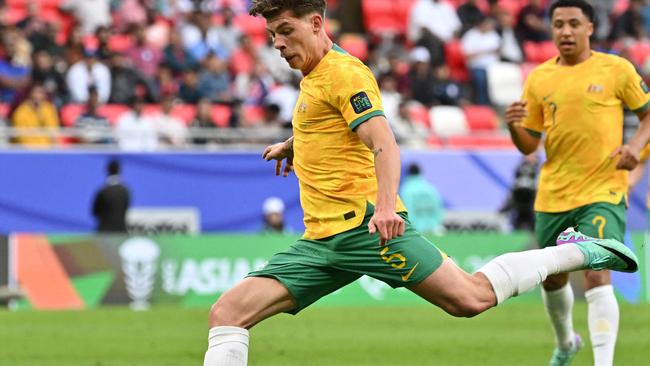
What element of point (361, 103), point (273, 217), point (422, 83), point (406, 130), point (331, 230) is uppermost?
point (361, 103)

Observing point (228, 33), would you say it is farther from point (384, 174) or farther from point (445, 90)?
point (384, 174)

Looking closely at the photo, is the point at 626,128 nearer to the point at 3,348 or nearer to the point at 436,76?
the point at 436,76

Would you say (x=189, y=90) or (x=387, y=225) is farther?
(x=189, y=90)

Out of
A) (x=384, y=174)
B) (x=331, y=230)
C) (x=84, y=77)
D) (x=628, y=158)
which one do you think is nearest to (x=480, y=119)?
(x=84, y=77)

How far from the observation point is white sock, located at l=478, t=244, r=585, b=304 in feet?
25.0

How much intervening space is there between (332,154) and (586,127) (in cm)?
302

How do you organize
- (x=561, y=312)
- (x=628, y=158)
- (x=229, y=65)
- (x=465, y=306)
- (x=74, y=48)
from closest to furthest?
(x=465, y=306)
(x=628, y=158)
(x=561, y=312)
(x=74, y=48)
(x=229, y=65)

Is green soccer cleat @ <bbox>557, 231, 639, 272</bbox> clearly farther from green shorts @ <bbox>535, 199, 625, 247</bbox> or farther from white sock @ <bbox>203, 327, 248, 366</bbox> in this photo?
white sock @ <bbox>203, 327, 248, 366</bbox>

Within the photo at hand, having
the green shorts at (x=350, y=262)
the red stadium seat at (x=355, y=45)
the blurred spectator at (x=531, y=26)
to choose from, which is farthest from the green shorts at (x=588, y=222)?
the blurred spectator at (x=531, y=26)

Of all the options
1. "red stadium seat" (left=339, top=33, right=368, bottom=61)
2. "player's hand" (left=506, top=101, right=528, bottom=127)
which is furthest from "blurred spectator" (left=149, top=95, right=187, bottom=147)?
"player's hand" (left=506, top=101, right=528, bottom=127)

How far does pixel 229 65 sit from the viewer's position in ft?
78.7

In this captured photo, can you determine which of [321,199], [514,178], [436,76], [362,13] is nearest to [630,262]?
[321,199]

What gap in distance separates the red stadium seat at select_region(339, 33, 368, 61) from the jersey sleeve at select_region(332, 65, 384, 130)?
18.2 meters

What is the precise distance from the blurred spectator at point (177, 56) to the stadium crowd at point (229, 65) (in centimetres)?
2
